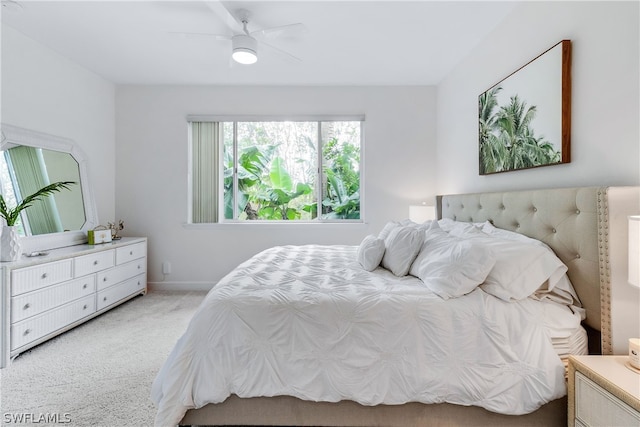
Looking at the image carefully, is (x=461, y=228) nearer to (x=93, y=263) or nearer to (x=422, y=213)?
(x=422, y=213)

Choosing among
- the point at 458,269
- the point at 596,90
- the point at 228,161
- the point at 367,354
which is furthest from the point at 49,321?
the point at 596,90

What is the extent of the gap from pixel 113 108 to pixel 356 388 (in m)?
4.17

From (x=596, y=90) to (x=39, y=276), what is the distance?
3.76 metres

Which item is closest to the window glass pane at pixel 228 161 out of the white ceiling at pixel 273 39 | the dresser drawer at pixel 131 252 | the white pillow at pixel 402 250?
the white ceiling at pixel 273 39

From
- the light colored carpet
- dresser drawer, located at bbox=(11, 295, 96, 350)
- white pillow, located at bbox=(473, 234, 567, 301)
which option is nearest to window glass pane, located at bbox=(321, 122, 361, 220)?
the light colored carpet

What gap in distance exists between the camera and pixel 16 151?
2.61 m

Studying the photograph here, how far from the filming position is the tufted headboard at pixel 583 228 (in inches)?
52.2

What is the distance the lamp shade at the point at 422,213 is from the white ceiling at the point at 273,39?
1.50 meters

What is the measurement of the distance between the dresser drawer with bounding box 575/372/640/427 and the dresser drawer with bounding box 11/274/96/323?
3277 mm

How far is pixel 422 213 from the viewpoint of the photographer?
139 inches

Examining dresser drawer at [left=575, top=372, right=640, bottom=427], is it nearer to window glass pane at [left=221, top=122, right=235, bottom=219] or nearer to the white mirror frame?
window glass pane at [left=221, top=122, right=235, bottom=219]

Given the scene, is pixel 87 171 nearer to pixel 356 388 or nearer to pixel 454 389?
pixel 356 388

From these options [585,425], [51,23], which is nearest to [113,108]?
[51,23]

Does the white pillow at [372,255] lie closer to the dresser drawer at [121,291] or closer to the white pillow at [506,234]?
the white pillow at [506,234]
